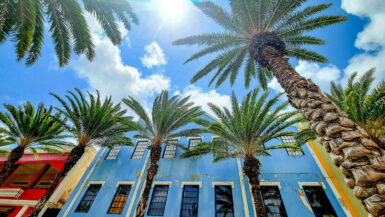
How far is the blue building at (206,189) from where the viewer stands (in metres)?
10.1

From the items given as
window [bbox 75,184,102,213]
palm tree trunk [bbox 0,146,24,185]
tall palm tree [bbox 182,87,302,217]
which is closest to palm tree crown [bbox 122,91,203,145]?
tall palm tree [bbox 182,87,302,217]

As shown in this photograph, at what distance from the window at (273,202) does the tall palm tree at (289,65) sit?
769 centimetres

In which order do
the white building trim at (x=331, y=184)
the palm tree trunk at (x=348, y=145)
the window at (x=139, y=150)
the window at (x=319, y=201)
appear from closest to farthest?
the palm tree trunk at (x=348, y=145)
the white building trim at (x=331, y=184)
the window at (x=319, y=201)
the window at (x=139, y=150)

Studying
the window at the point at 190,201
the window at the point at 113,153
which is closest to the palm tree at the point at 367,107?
the window at the point at 190,201

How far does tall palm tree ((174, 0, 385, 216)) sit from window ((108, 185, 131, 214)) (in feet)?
35.4

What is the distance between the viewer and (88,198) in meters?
12.3

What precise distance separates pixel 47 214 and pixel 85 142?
650 centimetres

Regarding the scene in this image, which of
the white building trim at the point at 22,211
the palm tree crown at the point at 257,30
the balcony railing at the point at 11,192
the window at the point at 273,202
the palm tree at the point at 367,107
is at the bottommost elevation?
the white building trim at the point at 22,211

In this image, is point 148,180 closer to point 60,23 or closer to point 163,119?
point 163,119

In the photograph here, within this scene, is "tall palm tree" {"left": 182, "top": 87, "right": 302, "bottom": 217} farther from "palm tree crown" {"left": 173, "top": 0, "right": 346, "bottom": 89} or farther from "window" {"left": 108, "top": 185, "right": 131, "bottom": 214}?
"window" {"left": 108, "top": 185, "right": 131, "bottom": 214}

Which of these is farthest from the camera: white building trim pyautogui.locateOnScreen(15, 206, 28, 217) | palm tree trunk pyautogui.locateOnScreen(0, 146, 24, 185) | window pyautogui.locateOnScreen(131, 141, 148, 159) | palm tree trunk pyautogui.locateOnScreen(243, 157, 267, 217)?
window pyautogui.locateOnScreen(131, 141, 148, 159)

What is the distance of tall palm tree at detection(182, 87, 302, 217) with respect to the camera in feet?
31.0

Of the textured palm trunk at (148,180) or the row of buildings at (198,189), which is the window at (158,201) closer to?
the row of buildings at (198,189)

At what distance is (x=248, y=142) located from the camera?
9.98 metres
